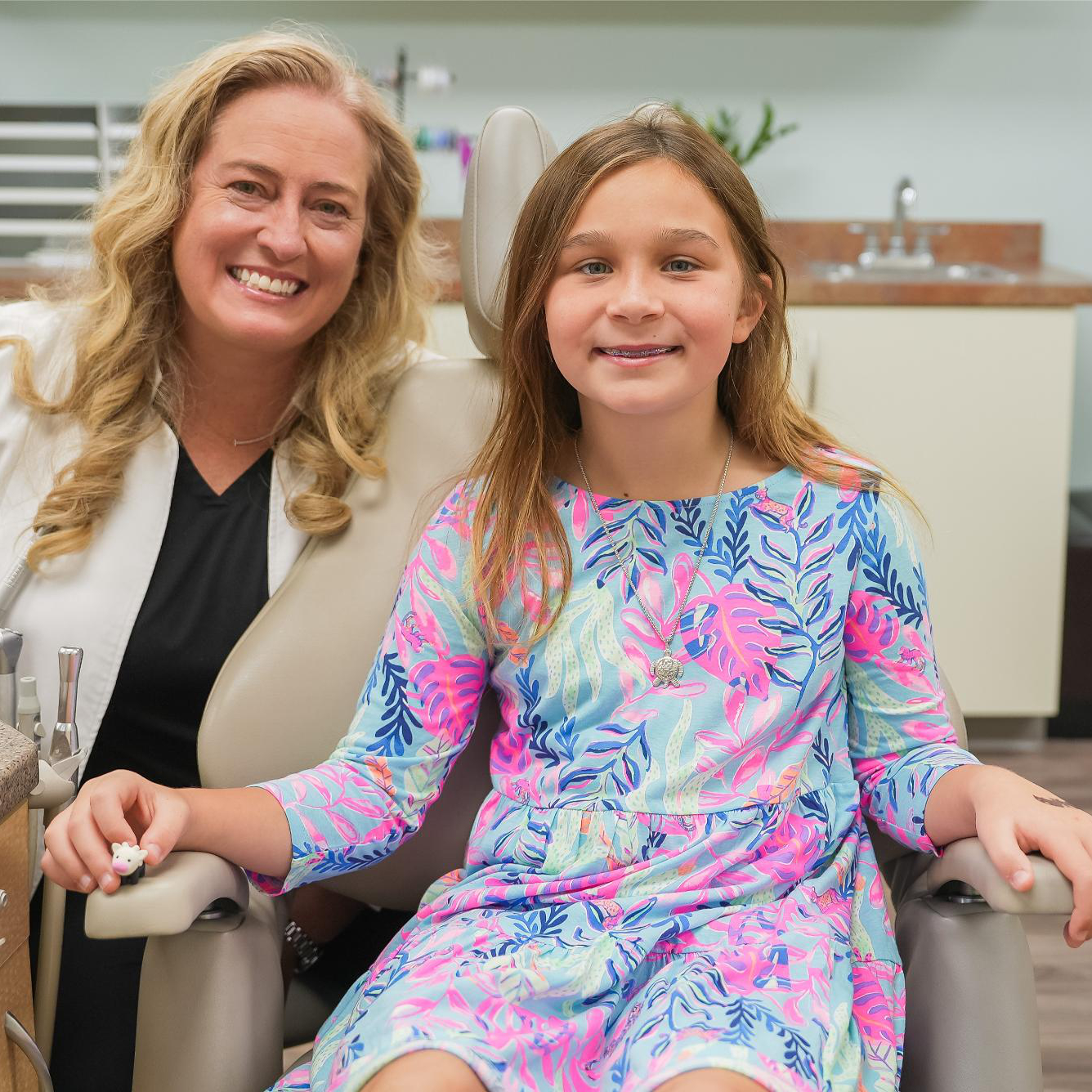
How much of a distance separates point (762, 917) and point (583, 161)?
61 cm

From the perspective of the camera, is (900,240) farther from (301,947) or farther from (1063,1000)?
(301,947)

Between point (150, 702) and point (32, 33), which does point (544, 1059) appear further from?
point (32, 33)

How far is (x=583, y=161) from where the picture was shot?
1151 millimetres

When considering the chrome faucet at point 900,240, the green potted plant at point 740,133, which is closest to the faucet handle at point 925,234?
the chrome faucet at point 900,240

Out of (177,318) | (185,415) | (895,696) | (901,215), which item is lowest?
(895,696)

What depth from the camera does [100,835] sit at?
38.8 inches

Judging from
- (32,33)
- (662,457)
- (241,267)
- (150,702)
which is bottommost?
(150,702)

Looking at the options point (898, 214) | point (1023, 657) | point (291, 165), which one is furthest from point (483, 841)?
point (898, 214)

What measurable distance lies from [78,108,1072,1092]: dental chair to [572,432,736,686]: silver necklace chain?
20 centimetres

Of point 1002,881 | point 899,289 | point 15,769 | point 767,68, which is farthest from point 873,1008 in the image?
point 767,68

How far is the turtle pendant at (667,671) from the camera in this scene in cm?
115

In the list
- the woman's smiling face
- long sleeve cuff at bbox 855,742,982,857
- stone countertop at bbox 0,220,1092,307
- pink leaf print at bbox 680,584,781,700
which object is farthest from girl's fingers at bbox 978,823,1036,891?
stone countertop at bbox 0,220,1092,307

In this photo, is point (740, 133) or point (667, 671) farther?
point (740, 133)

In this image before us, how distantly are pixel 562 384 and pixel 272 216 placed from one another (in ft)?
1.18
